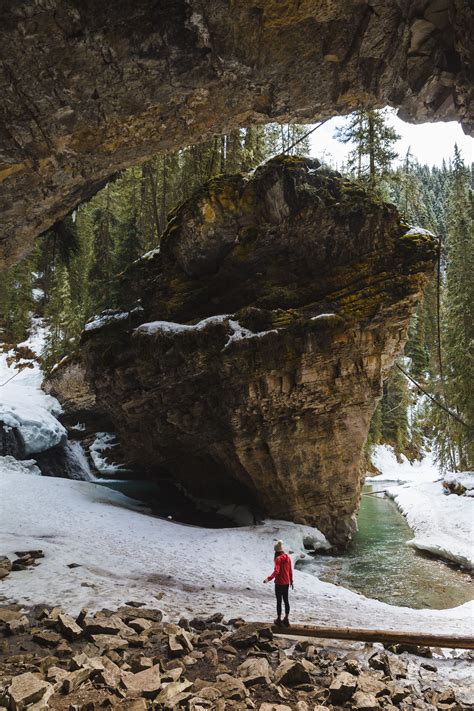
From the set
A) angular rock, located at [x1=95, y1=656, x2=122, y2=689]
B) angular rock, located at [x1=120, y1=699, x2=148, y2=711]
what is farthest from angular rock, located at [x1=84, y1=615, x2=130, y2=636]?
angular rock, located at [x1=120, y1=699, x2=148, y2=711]

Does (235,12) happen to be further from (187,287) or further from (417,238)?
(187,287)

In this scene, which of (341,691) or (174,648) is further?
(174,648)

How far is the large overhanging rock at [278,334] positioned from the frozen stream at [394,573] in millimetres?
1731

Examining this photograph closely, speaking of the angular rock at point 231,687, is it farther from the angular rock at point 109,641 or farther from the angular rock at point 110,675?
the angular rock at point 109,641

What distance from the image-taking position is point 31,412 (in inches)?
918

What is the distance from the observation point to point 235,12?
4.78m

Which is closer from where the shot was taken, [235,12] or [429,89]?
[235,12]

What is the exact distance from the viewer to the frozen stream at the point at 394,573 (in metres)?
10.8

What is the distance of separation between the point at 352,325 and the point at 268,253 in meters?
5.16

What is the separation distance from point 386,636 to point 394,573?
22.2 ft

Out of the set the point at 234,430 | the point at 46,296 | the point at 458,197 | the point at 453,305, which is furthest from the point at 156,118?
the point at 46,296

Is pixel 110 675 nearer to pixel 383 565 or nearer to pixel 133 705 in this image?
pixel 133 705

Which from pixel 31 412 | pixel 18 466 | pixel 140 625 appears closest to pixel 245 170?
pixel 31 412

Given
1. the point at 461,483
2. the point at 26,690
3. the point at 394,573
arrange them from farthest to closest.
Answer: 1. the point at 461,483
2. the point at 394,573
3. the point at 26,690
